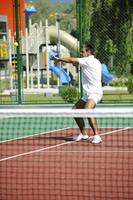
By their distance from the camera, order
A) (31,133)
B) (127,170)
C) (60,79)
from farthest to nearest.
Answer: (60,79) → (31,133) → (127,170)

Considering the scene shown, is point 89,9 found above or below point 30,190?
above

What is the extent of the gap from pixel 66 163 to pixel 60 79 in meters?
18.6

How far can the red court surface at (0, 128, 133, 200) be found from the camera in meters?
5.81

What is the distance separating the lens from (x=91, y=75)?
9.45m

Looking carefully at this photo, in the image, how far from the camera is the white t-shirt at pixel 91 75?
9.34 m

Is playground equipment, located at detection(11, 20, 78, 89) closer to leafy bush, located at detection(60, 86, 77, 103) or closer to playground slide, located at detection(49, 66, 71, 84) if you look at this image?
playground slide, located at detection(49, 66, 71, 84)

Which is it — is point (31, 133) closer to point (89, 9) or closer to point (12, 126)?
point (12, 126)

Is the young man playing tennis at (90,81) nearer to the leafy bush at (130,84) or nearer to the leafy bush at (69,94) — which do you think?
the leafy bush at (69,94)

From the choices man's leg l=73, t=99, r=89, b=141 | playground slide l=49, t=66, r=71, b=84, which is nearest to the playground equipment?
playground slide l=49, t=66, r=71, b=84

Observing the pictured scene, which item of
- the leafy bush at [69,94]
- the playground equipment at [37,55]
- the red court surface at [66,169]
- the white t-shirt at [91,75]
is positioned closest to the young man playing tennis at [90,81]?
the white t-shirt at [91,75]

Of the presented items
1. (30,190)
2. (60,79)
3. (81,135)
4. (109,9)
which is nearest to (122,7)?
(109,9)

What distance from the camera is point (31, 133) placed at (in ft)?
37.1

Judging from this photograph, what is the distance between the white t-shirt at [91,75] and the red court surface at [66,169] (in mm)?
882

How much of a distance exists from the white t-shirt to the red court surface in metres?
0.88
